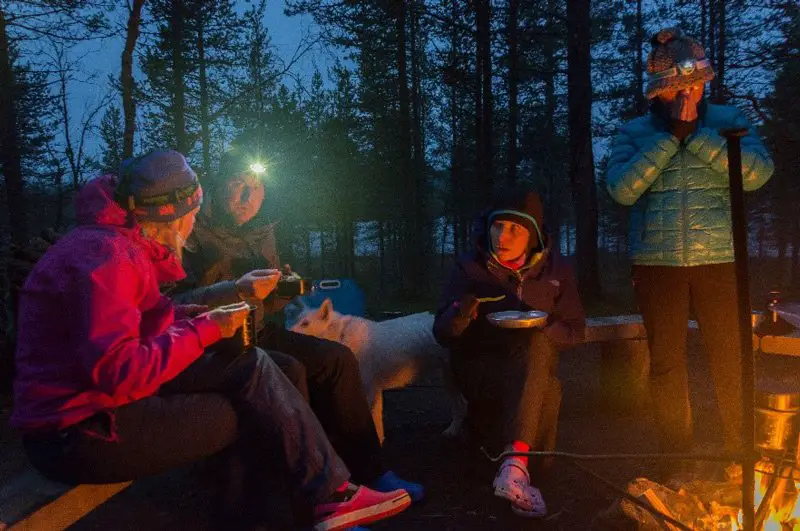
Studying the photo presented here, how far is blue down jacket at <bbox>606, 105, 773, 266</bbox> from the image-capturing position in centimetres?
303

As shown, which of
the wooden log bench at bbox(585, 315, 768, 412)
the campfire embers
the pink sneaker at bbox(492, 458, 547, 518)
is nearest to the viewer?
the campfire embers

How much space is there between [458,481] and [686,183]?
2123 mm

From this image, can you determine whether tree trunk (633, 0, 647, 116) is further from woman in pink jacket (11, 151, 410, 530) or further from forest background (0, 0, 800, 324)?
woman in pink jacket (11, 151, 410, 530)

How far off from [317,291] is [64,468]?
2306 mm

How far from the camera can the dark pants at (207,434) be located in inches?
76.8

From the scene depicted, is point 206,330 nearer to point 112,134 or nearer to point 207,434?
point 207,434

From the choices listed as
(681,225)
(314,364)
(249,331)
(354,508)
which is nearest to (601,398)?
(681,225)

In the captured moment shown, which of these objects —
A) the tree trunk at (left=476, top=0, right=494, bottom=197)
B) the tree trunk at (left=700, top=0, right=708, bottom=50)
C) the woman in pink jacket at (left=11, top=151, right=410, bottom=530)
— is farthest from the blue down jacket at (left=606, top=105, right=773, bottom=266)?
the tree trunk at (left=700, top=0, right=708, bottom=50)

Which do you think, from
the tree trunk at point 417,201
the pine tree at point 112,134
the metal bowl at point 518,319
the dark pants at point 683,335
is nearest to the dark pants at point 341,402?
the metal bowl at point 518,319

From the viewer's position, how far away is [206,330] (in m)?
2.10

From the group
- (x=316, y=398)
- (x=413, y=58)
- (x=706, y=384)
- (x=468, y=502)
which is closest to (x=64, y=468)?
(x=316, y=398)

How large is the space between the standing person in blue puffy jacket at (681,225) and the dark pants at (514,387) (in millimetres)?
607

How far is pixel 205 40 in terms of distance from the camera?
20.4m

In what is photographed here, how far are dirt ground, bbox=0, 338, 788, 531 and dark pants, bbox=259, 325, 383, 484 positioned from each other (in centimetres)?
36
